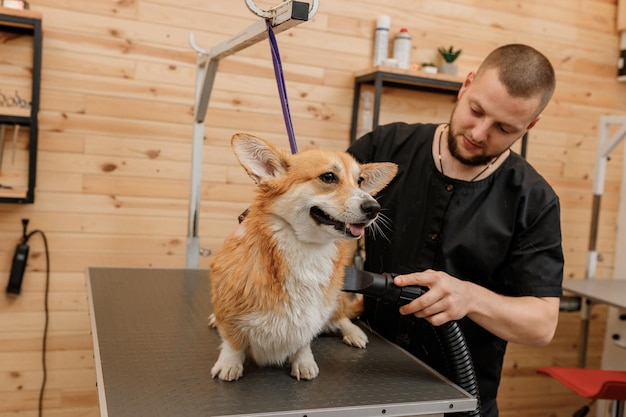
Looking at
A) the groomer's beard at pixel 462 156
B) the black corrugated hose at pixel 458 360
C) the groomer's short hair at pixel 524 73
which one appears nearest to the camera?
the black corrugated hose at pixel 458 360

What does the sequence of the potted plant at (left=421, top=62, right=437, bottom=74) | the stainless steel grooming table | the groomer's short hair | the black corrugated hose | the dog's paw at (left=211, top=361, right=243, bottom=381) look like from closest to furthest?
the stainless steel grooming table, the dog's paw at (left=211, top=361, right=243, bottom=381), the black corrugated hose, the groomer's short hair, the potted plant at (left=421, top=62, right=437, bottom=74)

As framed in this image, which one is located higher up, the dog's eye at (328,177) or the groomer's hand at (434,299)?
the dog's eye at (328,177)

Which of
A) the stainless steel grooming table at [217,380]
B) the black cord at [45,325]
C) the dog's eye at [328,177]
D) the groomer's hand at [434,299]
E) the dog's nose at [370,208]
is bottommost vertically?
the black cord at [45,325]

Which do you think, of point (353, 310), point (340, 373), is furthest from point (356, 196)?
point (353, 310)

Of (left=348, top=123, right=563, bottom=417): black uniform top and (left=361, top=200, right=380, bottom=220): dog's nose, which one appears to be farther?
(left=348, top=123, right=563, bottom=417): black uniform top

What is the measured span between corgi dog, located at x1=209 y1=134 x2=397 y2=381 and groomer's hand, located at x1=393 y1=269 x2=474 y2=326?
0.49 feet

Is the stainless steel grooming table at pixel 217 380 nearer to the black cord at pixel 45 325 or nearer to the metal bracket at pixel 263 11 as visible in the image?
the metal bracket at pixel 263 11

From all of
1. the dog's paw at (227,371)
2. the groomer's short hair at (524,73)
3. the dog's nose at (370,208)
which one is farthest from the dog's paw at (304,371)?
the groomer's short hair at (524,73)

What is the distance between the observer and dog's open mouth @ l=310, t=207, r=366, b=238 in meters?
1.10

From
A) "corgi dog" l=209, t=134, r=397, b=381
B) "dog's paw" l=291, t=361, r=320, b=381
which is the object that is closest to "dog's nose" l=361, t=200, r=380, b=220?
"corgi dog" l=209, t=134, r=397, b=381

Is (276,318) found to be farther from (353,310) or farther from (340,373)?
(353,310)

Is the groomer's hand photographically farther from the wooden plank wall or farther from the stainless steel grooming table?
the wooden plank wall

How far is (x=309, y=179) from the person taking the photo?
3.77 feet

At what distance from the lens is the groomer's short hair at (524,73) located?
145 centimetres
